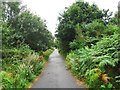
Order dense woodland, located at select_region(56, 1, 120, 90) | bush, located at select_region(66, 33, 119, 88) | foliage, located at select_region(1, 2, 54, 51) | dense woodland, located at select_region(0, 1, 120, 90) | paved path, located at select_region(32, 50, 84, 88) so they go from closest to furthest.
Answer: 1. bush, located at select_region(66, 33, 119, 88)
2. dense woodland, located at select_region(56, 1, 120, 90)
3. dense woodland, located at select_region(0, 1, 120, 90)
4. paved path, located at select_region(32, 50, 84, 88)
5. foliage, located at select_region(1, 2, 54, 51)

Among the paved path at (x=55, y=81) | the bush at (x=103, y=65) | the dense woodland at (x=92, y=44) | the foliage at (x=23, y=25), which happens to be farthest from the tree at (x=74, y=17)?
the bush at (x=103, y=65)

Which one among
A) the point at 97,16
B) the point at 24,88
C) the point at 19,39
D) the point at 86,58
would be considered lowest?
the point at 24,88

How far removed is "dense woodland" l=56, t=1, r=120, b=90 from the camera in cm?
1248

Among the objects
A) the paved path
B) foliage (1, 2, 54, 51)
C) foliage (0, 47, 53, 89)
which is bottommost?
the paved path

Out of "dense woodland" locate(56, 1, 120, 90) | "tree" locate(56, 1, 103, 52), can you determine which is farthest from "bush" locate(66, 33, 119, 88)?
"tree" locate(56, 1, 103, 52)

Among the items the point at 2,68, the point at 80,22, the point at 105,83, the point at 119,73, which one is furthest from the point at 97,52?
the point at 80,22

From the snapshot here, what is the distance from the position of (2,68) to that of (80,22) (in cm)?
1571

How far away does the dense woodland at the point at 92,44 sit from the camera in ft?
41.0

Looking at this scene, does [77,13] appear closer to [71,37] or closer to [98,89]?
[71,37]

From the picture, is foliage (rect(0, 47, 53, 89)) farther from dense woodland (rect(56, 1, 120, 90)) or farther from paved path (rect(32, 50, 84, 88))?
dense woodland (rect(56, 1, 120, 90))

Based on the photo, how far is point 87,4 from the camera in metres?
33.8

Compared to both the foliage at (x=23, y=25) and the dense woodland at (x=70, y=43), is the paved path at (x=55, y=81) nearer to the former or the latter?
the dense woodland at (x=70, y=43)

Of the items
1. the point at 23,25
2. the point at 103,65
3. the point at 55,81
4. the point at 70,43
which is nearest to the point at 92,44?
the point at 55,81

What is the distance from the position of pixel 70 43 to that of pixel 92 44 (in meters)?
9.87
